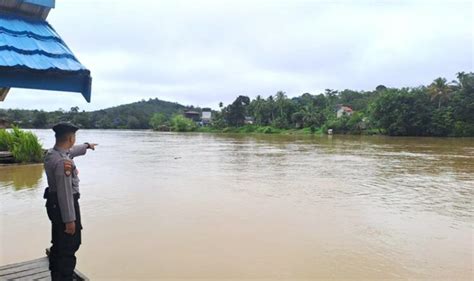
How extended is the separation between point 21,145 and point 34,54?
1350 cm

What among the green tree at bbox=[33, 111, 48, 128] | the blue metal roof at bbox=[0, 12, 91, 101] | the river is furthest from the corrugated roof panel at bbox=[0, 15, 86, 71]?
the green tree at bbox=[33, 111, 48, 128]

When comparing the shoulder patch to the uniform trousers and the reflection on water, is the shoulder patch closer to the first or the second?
the uniform trousers

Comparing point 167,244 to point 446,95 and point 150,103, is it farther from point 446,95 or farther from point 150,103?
point 150,103

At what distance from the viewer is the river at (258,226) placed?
4828mm

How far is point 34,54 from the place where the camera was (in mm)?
2441

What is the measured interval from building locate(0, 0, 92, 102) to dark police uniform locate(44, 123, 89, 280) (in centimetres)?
34

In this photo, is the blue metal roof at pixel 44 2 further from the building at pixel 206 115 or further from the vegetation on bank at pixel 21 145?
the building at pixel 206 115

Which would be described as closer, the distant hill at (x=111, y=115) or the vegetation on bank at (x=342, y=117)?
the vegetation on bank at (x=342, y=117)

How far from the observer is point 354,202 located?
8594 mm

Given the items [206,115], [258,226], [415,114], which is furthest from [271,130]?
[258,226]

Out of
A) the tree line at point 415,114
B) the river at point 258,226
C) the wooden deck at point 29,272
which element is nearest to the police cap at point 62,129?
the wooden deck at point 29,272

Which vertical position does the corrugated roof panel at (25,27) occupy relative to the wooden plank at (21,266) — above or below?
above

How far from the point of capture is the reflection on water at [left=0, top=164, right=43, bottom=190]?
10.4m

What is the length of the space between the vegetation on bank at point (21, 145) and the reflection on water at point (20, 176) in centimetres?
52
